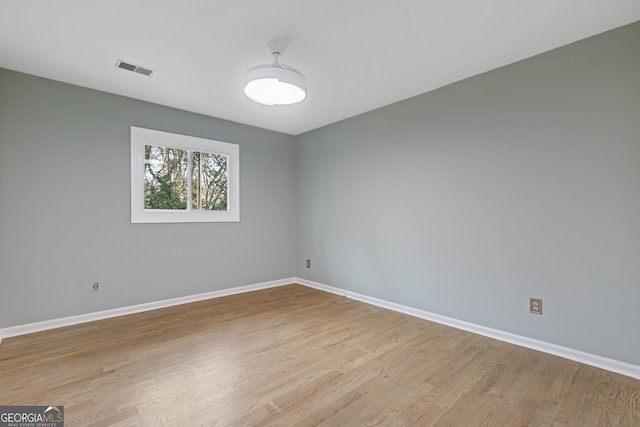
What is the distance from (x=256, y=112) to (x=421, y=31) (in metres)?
2.31

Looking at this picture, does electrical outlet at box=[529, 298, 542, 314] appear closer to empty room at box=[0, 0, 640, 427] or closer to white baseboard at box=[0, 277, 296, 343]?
empty room at box=[0, 0, 640, 427]

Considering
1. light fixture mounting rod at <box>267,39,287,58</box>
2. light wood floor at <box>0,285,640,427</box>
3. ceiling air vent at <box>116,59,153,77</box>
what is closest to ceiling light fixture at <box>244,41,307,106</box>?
light fixture mounting rod at <box>267,39,287,58</box>

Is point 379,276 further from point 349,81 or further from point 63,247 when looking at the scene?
point 63,247

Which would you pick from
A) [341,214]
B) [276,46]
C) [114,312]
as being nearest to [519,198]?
[341,214]

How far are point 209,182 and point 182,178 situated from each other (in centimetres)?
36

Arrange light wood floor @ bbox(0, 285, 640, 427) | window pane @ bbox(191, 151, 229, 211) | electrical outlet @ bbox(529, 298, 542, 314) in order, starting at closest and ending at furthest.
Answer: light wood floor @ bbox(0, 285, 640, 427) → electrical outlet @ bbox(529, 298, 542, 314) → window pane @ bbox(191, 151, 229, 211)

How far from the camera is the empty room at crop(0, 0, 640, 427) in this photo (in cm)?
191

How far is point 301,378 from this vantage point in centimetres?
204

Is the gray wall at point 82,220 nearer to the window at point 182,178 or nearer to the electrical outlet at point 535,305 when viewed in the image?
the window at point 182,178

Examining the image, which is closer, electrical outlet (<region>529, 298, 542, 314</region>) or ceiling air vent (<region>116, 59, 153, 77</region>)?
electrical outlet (<region>529, 298, 542, 314</region>)

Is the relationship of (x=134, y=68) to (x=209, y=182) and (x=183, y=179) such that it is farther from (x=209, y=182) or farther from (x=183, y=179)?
(x=209, y=182)

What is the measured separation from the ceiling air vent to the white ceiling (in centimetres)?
6

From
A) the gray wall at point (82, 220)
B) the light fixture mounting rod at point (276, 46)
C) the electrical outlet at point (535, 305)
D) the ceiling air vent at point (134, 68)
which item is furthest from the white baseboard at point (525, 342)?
the ceiling air vent at point (134, 68)

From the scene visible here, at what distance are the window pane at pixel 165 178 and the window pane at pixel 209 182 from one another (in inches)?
5.0
